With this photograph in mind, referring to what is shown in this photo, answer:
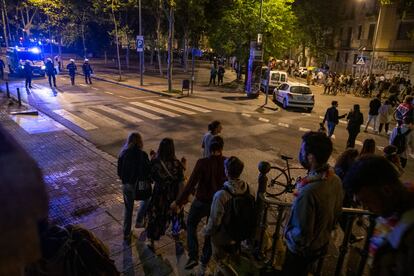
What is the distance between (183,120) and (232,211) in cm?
1075

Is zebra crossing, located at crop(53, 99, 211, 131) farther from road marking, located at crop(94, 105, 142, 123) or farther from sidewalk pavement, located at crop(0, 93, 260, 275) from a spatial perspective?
sidewalk pavement, located at crop(0, 93, 260, 275)

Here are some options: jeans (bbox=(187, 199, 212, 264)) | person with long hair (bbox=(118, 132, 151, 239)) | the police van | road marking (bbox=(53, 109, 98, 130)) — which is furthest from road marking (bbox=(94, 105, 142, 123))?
the police van

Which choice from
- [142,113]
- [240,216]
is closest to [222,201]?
[240,216]

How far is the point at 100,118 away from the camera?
13.7m

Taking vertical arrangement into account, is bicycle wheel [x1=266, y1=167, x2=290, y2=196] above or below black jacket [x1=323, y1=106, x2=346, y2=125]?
below

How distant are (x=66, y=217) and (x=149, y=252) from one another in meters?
1.97

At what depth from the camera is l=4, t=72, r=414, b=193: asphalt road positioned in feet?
34.3

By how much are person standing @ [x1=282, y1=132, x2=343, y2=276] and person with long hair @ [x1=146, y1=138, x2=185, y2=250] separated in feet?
6.80

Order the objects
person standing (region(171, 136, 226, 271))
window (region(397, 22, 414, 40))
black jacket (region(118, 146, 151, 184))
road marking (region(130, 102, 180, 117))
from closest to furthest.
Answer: person standing (region(171, 136, 226, 271))
black jacket (region(118, 146, 151, 184))
road marking (region(130, 102, 180, 117))
window (region(397, 22, 414, 40))

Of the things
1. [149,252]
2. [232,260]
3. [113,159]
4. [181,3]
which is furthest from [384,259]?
[181,3]

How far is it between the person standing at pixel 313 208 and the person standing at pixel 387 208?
2.97 ft

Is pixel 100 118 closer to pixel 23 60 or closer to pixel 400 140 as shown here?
pixel 400 140

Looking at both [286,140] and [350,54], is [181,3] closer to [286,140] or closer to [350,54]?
[286,140]

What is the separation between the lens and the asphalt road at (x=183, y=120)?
34.3ft
